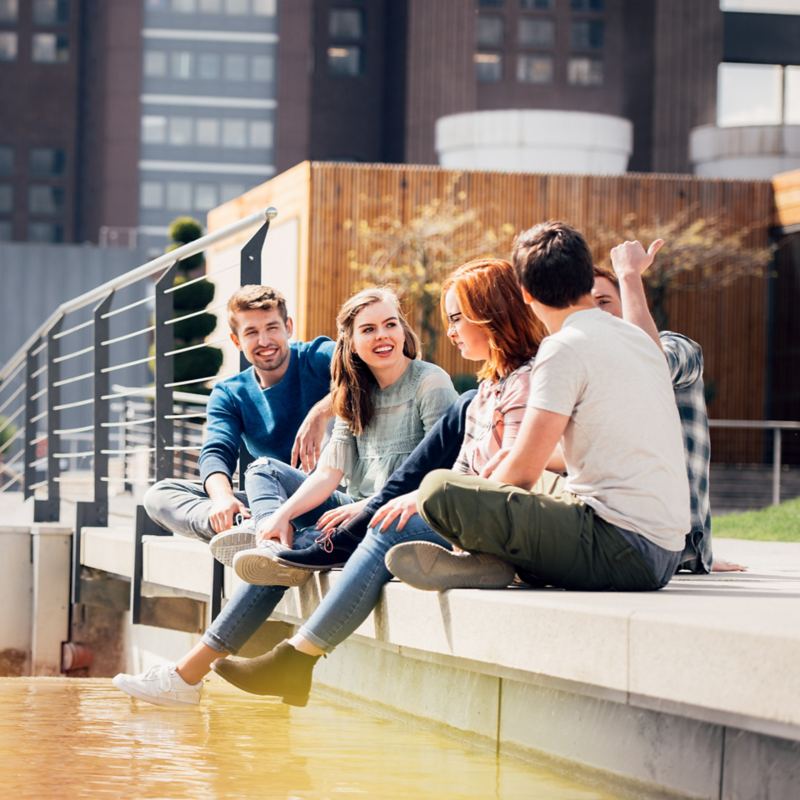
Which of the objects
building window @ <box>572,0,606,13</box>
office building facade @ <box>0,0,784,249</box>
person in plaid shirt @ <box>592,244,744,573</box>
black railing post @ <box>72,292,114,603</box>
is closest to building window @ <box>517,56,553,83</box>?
office building facade @ <box>0,0,784,249</box>

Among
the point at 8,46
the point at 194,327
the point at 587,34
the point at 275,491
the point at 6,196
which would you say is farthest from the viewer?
the point at 8,46

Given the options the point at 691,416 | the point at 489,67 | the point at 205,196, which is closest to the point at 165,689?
the point at 691,416

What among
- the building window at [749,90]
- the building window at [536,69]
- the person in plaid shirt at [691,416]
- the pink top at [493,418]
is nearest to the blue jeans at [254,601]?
the pink top at [493,418]

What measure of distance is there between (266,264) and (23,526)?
13613mm

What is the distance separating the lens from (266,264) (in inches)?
763

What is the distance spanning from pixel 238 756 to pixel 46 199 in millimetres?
36264

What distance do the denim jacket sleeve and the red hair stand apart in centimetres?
127

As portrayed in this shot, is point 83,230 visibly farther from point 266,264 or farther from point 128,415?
point 128,415

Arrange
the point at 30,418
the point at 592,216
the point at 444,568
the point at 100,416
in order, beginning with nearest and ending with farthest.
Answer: the point at 444,568 → the point at 100,416 → the point at 30,418 → the point at 592,216

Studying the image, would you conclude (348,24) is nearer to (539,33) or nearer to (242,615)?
(539,33)

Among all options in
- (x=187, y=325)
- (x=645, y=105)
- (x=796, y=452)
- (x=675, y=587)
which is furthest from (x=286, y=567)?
(x=645, y=105)

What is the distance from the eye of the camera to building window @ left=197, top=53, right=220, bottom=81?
3544 cm

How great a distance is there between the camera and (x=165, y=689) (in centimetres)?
347

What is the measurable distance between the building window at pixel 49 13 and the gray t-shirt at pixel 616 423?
37.9 m
